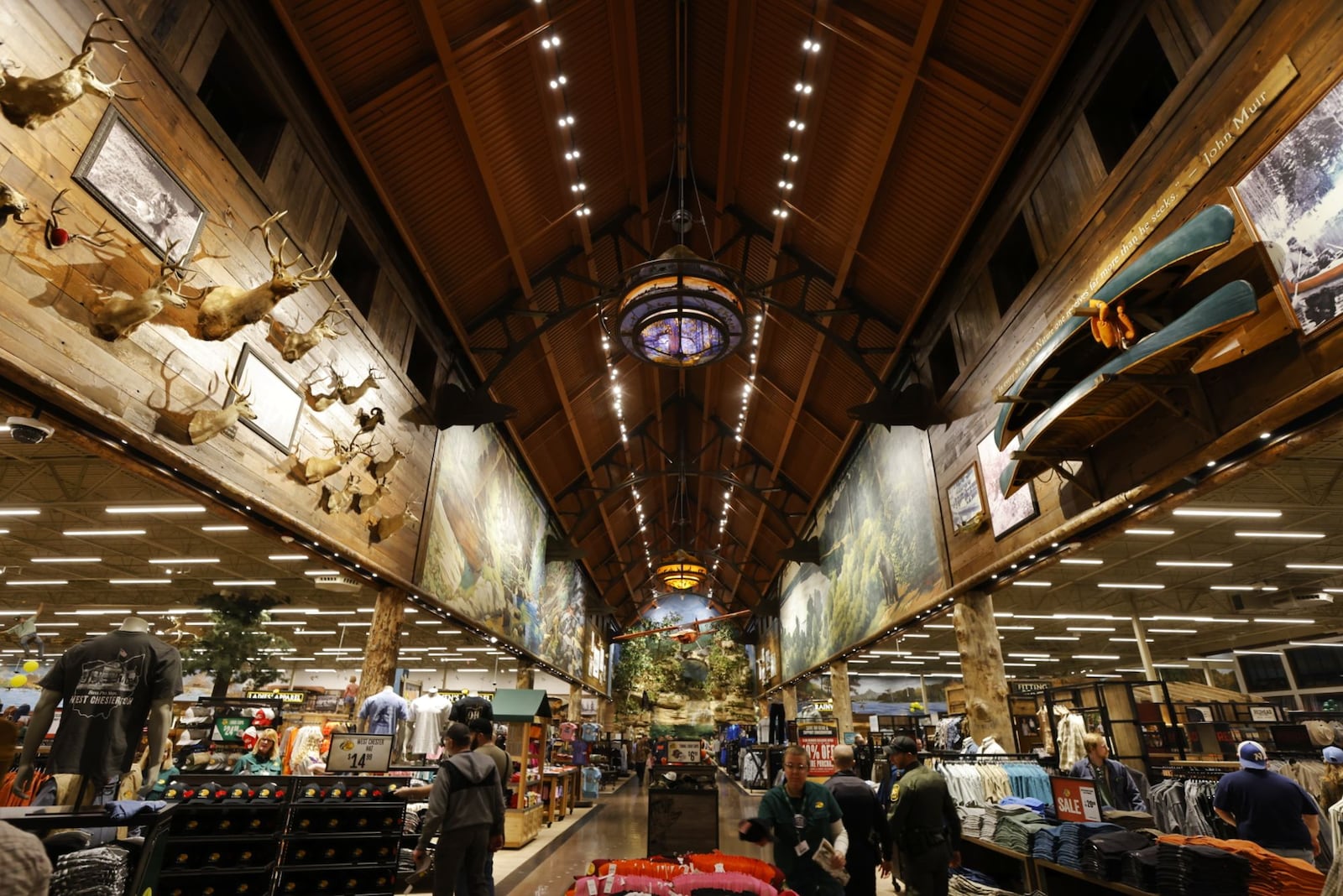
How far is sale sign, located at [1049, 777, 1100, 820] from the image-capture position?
467cm

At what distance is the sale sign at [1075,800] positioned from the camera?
15.3 feet

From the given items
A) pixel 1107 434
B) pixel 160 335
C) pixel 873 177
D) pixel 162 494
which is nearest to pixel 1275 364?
pixel 1107 434

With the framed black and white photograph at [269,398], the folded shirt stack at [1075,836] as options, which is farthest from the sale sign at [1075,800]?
the framed black and white photograph at [269,398]

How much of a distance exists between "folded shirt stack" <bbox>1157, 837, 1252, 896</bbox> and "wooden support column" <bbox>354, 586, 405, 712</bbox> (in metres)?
7.53

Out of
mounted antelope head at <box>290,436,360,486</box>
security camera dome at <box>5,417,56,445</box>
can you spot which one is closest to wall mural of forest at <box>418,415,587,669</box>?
mounted antelope head at <box>290,436,360,486</box>

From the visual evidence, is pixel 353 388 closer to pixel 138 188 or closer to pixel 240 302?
pixel 240 302

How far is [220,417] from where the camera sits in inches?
198

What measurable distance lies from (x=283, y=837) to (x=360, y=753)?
4.00 feet

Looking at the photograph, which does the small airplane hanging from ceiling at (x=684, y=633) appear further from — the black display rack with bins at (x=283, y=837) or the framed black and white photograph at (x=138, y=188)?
the framed black and white photograph at (x=138, y=188)

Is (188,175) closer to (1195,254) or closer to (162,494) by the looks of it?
(162,494)

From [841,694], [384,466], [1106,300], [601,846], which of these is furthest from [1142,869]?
[841,694]

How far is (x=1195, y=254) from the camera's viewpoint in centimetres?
361

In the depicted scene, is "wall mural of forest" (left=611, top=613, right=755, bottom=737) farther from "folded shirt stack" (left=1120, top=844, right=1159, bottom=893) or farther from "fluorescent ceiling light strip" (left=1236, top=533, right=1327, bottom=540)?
"folded shirt stack" (left=1120, top=844, right=1159, bottom=893)

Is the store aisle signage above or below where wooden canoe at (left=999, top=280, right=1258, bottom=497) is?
below
